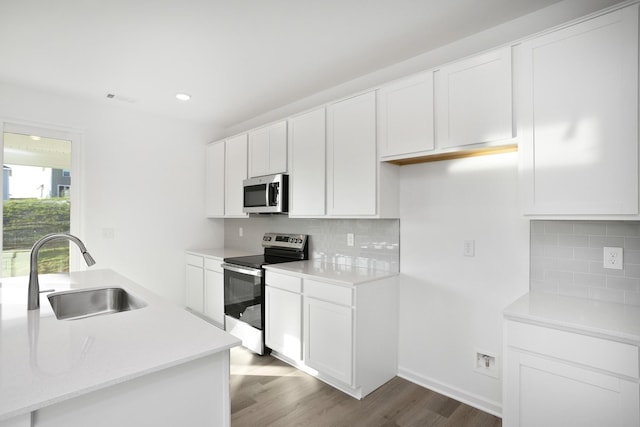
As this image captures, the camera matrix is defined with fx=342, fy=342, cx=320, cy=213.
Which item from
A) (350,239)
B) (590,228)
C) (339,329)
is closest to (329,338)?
(339,329)

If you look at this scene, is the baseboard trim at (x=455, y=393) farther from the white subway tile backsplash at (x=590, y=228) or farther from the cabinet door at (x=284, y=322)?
the white subway tile backsplash at (x=590, y=228)

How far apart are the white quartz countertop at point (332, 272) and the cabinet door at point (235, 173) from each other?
1.13 m

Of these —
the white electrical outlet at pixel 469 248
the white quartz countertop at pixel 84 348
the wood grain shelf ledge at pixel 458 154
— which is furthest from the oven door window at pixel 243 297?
the white electrical outlet at pixel 469 248

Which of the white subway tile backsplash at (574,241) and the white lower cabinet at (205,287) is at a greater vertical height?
the white subway tile backsplash at (574,241)

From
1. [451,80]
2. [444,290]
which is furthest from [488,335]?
[451,80]

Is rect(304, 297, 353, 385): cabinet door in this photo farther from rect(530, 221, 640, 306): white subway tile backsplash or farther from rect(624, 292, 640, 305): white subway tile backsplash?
rect(624, 292, 640, 305): white subway tile backsplash

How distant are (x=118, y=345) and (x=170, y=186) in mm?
3410

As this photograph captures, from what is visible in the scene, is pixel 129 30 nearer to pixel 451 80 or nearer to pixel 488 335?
pixel 451 80

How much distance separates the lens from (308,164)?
10.1 feet

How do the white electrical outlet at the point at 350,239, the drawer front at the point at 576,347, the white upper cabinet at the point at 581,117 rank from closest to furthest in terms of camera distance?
the drawer front at the point at 576,347
the white upper cabinet at the point at 581,117
the white electrical outlet at the point at 350,239

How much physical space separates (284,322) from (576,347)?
6.69ft

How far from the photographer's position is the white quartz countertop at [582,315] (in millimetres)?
1430

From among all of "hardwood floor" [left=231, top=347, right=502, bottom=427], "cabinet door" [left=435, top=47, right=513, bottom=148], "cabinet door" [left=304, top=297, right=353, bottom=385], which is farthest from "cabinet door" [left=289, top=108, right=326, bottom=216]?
"hardwood floor" [left=231, top=347, right=502, bottom=427]

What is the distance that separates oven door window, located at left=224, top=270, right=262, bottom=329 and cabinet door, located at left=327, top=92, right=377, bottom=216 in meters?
1.07
